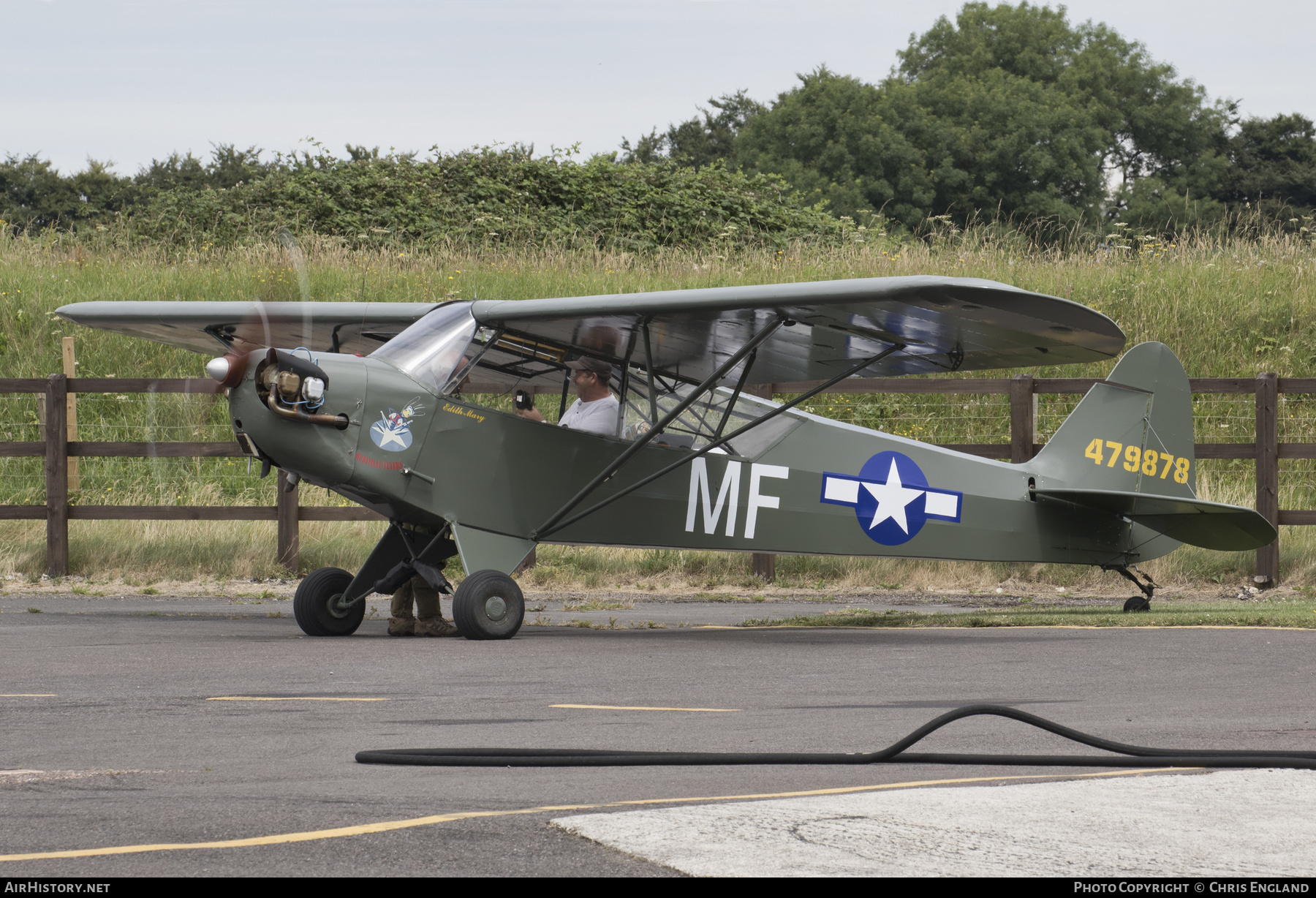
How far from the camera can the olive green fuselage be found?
8.73m

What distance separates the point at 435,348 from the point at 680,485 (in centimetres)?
223

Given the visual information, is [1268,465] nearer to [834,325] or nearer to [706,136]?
[834,325]

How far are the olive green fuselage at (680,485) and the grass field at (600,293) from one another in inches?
126

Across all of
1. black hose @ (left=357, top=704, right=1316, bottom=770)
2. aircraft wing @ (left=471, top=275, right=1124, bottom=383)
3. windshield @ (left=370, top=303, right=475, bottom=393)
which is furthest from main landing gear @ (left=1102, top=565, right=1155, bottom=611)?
black hose @ (left=357, top=704, right=1316, bottom=770)

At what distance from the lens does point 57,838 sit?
3.35m

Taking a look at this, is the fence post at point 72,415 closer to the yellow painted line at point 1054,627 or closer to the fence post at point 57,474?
the fence post at point 57,474

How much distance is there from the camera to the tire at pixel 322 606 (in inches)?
361

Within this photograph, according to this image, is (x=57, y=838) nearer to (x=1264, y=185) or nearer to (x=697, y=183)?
(x=697, y=183)

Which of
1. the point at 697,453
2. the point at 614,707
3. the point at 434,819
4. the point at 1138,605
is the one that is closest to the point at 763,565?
the point at 1138,605

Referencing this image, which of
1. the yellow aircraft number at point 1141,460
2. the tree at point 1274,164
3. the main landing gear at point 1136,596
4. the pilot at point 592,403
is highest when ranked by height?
the tree at point 1274,164

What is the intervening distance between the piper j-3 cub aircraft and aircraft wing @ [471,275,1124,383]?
0.03m

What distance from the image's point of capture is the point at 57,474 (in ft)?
46.4

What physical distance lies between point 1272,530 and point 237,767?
345 inches

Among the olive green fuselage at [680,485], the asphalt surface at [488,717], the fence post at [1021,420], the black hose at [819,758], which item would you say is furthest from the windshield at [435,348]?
the fence post at [1021,420]
